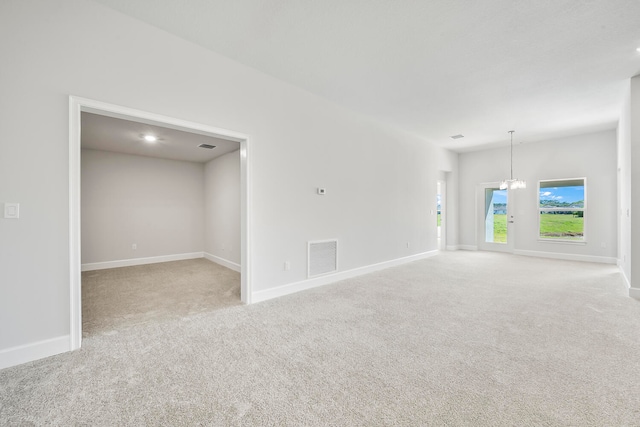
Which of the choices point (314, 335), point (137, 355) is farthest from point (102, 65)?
point (314, 335)

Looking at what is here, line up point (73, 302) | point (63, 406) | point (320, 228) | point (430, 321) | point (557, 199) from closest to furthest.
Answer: point (63, 406) < point (73, 302) < point (430, 321) < point (320, 228) < point (557, 199)

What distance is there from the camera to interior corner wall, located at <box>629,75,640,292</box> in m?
3.73

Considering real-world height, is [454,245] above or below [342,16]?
below

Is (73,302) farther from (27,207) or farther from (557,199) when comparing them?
(557,199)

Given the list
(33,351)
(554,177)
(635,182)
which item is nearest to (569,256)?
(554,177)

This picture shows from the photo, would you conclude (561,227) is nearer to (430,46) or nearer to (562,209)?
(562,209)

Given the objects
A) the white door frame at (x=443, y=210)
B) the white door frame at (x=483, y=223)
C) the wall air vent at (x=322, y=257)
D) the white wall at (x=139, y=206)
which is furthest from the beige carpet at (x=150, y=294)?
the white door frame at (x=483, y=223)

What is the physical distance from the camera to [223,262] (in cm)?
625

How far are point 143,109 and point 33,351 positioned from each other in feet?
7.41

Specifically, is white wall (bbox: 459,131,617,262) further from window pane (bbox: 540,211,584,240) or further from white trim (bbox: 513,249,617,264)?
window pane (bbox: 540,211,584,240)

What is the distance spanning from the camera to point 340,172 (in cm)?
475

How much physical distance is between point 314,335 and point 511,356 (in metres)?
1.67

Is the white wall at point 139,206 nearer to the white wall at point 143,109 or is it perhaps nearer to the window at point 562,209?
the white wall at point 143,109

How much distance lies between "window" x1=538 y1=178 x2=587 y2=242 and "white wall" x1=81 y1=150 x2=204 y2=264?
8922 mm
